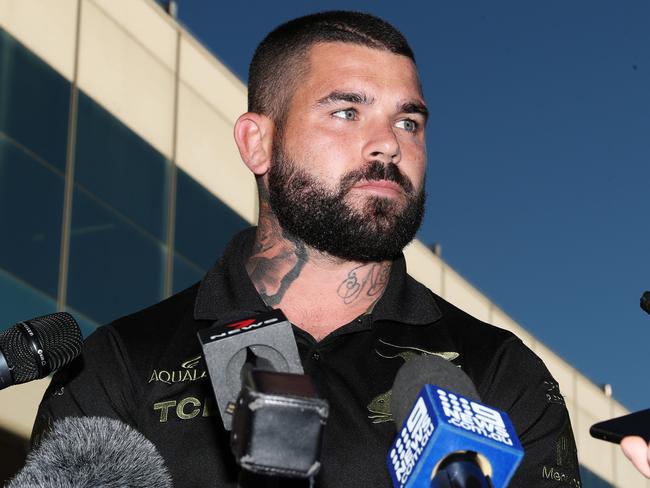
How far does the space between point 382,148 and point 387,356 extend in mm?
778

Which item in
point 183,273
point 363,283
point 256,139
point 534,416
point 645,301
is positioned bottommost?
point 645,301

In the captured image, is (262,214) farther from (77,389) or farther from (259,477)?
(259,477)

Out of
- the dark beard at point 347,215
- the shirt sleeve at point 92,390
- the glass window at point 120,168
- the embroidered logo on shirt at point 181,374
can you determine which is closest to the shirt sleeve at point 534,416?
the dark beard at point 347,215

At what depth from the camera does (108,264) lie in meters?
15.1

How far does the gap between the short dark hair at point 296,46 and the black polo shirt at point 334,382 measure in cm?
81

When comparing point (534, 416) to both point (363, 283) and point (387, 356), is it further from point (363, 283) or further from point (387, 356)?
point (363, 283)

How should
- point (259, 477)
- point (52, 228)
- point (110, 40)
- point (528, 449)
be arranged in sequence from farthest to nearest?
point (110, 40), point (52, 228), point (528, 449), point (259, 477)

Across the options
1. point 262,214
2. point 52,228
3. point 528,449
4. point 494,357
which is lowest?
point 528,449

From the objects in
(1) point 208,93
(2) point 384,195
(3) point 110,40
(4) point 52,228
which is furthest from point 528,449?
(1) point 208,93

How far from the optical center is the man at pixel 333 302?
429 centimetres

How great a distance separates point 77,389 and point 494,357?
1.54 m

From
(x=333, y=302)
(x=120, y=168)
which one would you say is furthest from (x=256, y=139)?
(x=120, y=168)

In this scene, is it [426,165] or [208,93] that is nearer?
[426,165]

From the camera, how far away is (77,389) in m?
4.48
